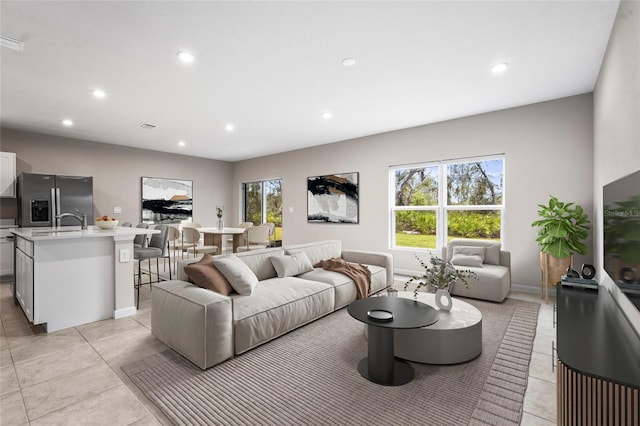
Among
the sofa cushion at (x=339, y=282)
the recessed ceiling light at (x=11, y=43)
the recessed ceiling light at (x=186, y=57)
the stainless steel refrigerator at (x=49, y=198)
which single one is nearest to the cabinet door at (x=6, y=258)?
the stainless steel refrigerator at (x=49, y=198)

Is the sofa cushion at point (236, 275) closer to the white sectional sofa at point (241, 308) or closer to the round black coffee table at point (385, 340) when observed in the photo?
the white sectional sofa at point (241, 308)

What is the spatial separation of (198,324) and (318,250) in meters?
2.28

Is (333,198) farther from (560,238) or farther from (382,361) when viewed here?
(382,361)

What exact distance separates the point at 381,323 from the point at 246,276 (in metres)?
1.38

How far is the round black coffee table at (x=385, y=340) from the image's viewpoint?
2.13m

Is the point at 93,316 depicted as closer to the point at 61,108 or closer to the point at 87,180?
the point at 61,108

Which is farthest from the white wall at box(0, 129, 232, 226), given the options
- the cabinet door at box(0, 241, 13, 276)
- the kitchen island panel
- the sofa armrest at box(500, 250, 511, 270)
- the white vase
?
the sofa armrest at box(500, 250, 511, 270)

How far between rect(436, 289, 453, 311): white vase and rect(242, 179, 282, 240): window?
5712 millimetres

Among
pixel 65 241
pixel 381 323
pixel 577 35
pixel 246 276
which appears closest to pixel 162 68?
pixel 65 241

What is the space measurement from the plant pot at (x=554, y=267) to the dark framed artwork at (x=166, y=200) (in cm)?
759

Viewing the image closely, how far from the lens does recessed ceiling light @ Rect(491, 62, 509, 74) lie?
320 centimetres

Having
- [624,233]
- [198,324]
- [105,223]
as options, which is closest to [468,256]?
[624,233]

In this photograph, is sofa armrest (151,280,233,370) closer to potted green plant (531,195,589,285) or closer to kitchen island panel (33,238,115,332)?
kitchen island panel (33,238,115,332)

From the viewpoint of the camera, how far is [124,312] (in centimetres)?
348
